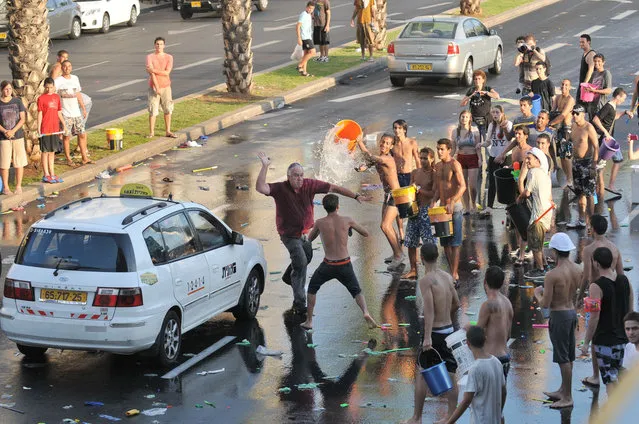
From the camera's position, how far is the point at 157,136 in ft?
78.2

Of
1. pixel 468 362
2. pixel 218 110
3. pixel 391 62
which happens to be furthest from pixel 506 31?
pixel 468 362

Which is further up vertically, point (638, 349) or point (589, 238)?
point (638, 349)

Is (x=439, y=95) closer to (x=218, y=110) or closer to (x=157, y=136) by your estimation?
(x=218, y=110)

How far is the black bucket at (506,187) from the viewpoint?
15.8m

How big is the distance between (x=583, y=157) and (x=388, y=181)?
3.36 metres

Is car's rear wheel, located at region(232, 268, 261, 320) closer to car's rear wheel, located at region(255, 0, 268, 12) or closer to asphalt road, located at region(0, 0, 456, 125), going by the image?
asphalt road, located at region(0, 0, 456, 125)

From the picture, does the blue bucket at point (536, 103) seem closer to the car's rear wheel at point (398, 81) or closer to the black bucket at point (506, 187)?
the black bucket at point (506, 187)

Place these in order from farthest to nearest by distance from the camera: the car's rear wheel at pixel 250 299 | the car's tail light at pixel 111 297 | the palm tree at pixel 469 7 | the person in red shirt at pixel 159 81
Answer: the palm tree at pixel 469 7, the person in red shirt at pixel 159 81, the car's rear wheel at pixel 250 299, the car's tail light at pixel 111 297

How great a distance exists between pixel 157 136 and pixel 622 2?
26613 millimetres

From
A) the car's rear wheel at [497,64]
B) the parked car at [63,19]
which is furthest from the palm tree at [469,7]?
the parked car at [63,19]

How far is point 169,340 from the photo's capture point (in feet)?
39.4

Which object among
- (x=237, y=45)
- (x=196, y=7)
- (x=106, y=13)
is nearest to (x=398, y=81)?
(x=237, y=45)

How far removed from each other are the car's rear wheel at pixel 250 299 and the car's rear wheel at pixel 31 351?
235 centimetres

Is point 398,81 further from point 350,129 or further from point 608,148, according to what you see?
point 350,129
